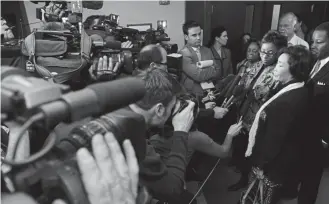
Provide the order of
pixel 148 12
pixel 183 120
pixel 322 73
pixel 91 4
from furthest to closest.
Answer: pixel 148 12 → pixel 91 4 → pixel 322 73 → pixel 183 120

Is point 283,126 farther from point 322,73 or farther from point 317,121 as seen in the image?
point 322,73

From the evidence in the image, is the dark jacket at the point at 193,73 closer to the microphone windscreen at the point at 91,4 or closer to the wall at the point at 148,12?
the microphone windscreen at the point at 91,4

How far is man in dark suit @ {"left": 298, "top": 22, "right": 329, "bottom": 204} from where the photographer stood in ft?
5.79

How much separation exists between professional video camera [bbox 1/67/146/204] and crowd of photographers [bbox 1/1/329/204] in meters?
0.02

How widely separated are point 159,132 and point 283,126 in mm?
770

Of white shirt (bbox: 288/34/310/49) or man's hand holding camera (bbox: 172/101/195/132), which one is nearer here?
man's hand holding camera (bbox: 172/101/195/132)

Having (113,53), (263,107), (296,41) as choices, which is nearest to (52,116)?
(263,107)

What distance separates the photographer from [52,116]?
410 millimetres

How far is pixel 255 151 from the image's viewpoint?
1697 mm

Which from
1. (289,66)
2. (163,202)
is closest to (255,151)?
(289,66)

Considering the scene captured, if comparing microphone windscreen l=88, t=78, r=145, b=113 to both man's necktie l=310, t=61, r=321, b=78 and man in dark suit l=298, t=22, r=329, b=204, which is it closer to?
man in dark suit l=298, t=22, r=329, b=204

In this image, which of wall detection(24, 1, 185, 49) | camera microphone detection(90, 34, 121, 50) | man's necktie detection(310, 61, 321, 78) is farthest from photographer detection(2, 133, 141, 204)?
wall detection(24, 1, 185, 49)

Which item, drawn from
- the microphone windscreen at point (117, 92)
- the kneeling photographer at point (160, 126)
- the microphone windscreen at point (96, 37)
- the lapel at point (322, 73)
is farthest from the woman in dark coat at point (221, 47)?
the microphone windscreen at point (117, 92)

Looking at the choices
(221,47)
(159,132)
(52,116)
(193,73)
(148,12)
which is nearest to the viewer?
(52,116)
